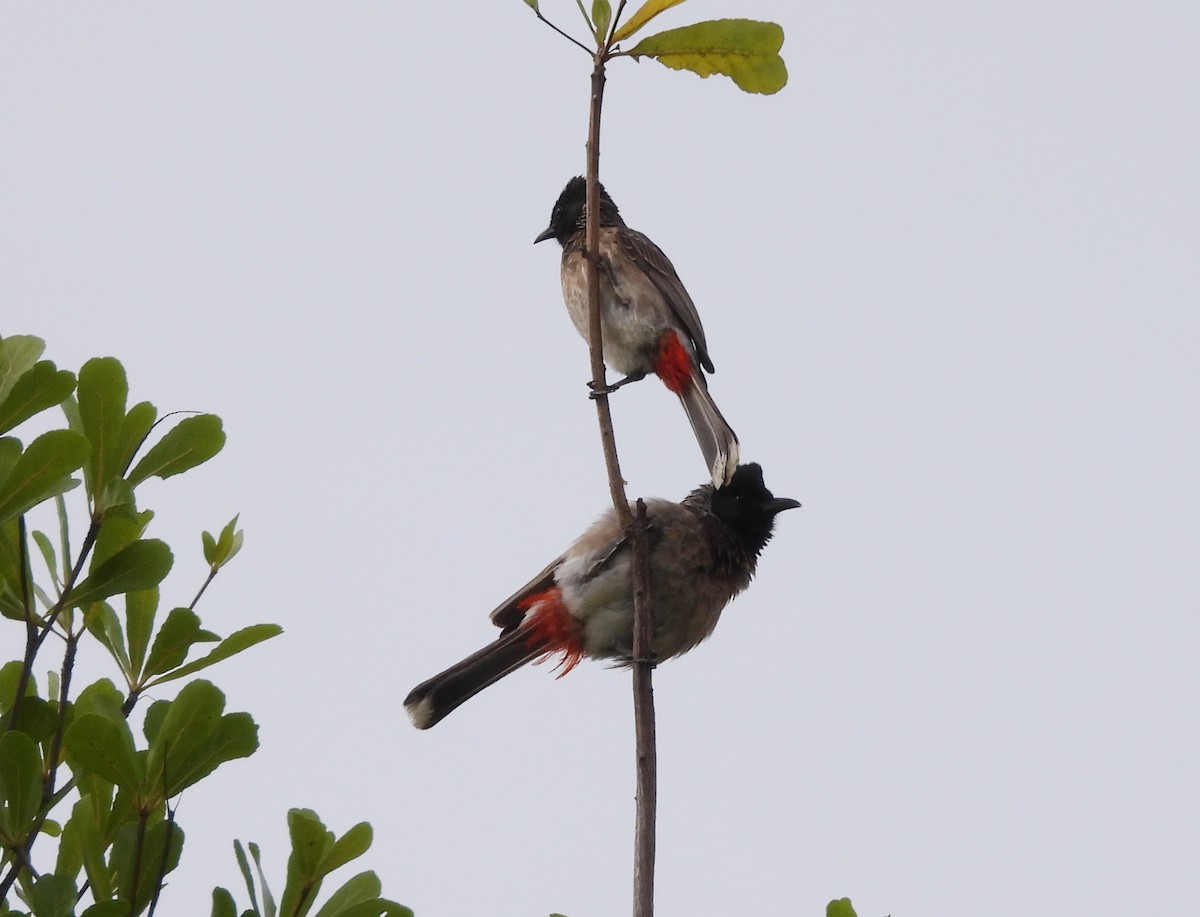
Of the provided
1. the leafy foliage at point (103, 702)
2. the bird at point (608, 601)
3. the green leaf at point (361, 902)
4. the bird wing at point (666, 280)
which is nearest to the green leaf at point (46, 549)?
the leafy foliage at point (103, 702)

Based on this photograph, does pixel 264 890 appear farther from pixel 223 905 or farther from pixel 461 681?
pixel 461 681

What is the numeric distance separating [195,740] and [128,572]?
239mm

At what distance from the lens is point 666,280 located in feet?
18.9

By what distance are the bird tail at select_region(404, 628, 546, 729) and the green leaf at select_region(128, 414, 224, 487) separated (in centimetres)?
247

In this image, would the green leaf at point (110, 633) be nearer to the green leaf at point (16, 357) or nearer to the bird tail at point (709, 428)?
the green leaf at point (16, 357)

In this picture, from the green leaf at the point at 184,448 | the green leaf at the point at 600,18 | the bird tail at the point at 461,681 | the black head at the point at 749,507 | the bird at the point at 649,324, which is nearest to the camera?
the green leaf at the point at 184,448

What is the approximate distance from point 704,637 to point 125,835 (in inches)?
113

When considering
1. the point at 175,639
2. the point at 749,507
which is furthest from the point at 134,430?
the point at 749,507

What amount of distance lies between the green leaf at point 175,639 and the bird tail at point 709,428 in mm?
2952

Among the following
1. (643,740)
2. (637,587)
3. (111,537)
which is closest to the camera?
(111,537)

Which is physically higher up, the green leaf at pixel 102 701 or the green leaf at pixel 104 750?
the green leaf at pixel 102 701

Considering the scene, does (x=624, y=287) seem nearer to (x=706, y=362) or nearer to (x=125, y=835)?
(x=706, y=362)

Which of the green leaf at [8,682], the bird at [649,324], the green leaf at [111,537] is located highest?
the bird at [649,324]

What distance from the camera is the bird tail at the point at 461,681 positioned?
172 inches
